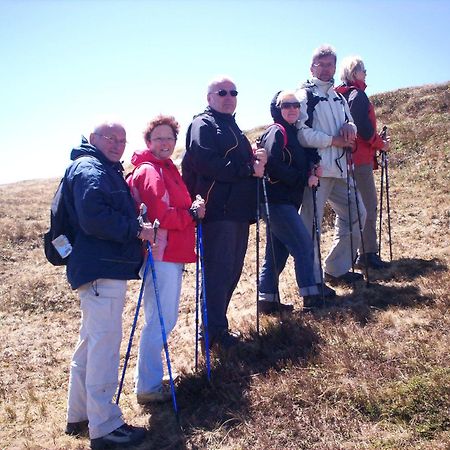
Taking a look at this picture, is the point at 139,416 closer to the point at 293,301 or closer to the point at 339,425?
the point at 339,425

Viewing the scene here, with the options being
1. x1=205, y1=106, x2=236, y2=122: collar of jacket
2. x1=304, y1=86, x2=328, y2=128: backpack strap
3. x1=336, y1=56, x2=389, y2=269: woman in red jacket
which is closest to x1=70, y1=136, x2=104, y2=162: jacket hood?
x1=205, y1=106, x2=236, y2=122: collar of jacket

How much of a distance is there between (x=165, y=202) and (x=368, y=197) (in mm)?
4143

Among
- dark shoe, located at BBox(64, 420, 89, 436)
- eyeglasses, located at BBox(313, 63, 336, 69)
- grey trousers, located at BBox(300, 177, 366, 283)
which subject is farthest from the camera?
grey trousers, located at BBox(300, 177, 366, 283)

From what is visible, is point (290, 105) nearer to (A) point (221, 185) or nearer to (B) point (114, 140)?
(A) point (221, 185)

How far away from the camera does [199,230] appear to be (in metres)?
5.48

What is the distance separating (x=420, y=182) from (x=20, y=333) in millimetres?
10186

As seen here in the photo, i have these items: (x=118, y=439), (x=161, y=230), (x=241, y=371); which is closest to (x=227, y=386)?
(x=241, y=371)

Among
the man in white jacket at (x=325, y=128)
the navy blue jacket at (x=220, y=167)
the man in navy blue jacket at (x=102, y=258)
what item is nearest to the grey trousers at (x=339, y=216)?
the man in white jacket at (x=325, y=128)

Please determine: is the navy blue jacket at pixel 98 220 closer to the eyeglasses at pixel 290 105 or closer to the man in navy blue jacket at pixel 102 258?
the man in navy blue jacket at pixel 102 258

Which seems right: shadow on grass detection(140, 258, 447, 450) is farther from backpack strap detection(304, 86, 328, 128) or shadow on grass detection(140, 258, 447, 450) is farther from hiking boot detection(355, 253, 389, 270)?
backpack strap detection(304, 86, 328, 128)

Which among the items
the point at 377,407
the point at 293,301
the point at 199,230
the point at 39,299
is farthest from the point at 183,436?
the point at 39,299

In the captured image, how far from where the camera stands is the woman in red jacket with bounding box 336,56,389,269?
7324mm

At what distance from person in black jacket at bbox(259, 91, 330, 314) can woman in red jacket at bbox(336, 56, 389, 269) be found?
1211 mm

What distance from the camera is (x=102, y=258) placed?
443 centimetres
